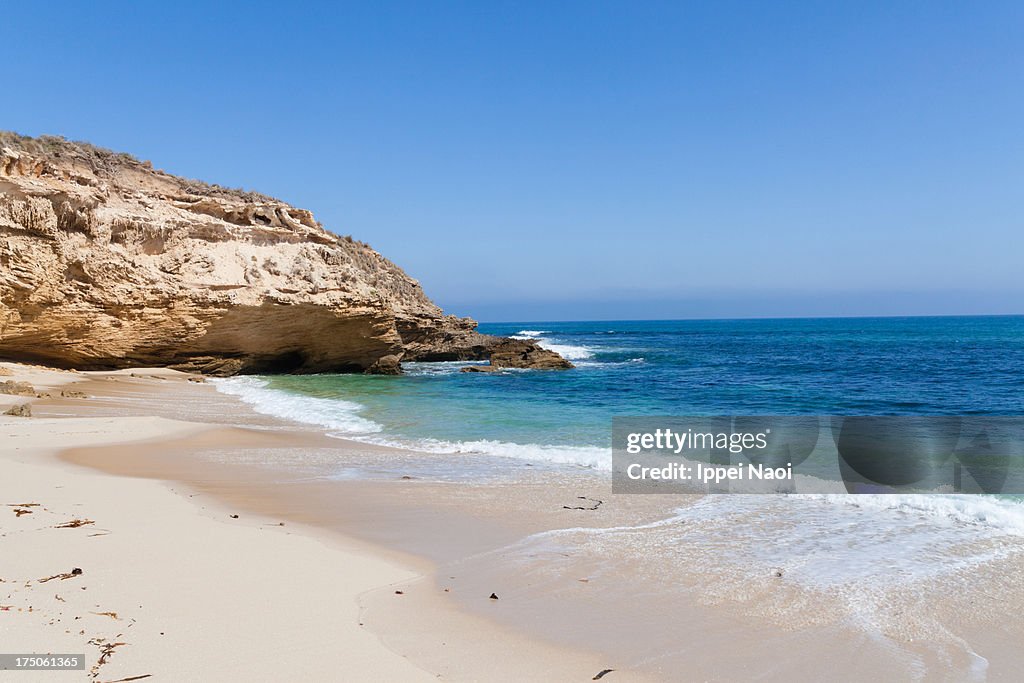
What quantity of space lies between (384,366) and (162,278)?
32.6ft

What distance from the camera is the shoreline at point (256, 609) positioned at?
291cm

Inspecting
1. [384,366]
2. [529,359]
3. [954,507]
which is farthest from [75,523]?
[529,359]

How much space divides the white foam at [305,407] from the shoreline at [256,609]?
19.9 ft

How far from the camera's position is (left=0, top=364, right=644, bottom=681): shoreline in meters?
2.91

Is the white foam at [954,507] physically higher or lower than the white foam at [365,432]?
higher

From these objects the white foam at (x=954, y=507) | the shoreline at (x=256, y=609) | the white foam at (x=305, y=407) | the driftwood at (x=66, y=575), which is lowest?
the white foam at (x=305, y=407)

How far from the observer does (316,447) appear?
984 centimetres

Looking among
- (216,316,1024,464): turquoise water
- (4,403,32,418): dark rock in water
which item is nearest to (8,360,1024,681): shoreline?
(216,316,1024,464): turquoise water

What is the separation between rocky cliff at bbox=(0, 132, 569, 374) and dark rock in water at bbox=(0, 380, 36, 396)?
430cm

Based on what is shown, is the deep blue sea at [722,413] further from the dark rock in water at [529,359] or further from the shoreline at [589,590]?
the dark rock in water at [529,359]

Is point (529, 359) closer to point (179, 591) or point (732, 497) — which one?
point (732, 497)

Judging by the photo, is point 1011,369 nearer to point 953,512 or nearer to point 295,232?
point 953,512

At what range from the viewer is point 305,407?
50.3 ft

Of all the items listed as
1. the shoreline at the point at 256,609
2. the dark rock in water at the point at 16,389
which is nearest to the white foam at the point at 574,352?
the dark rock in water at the point at 16,389
